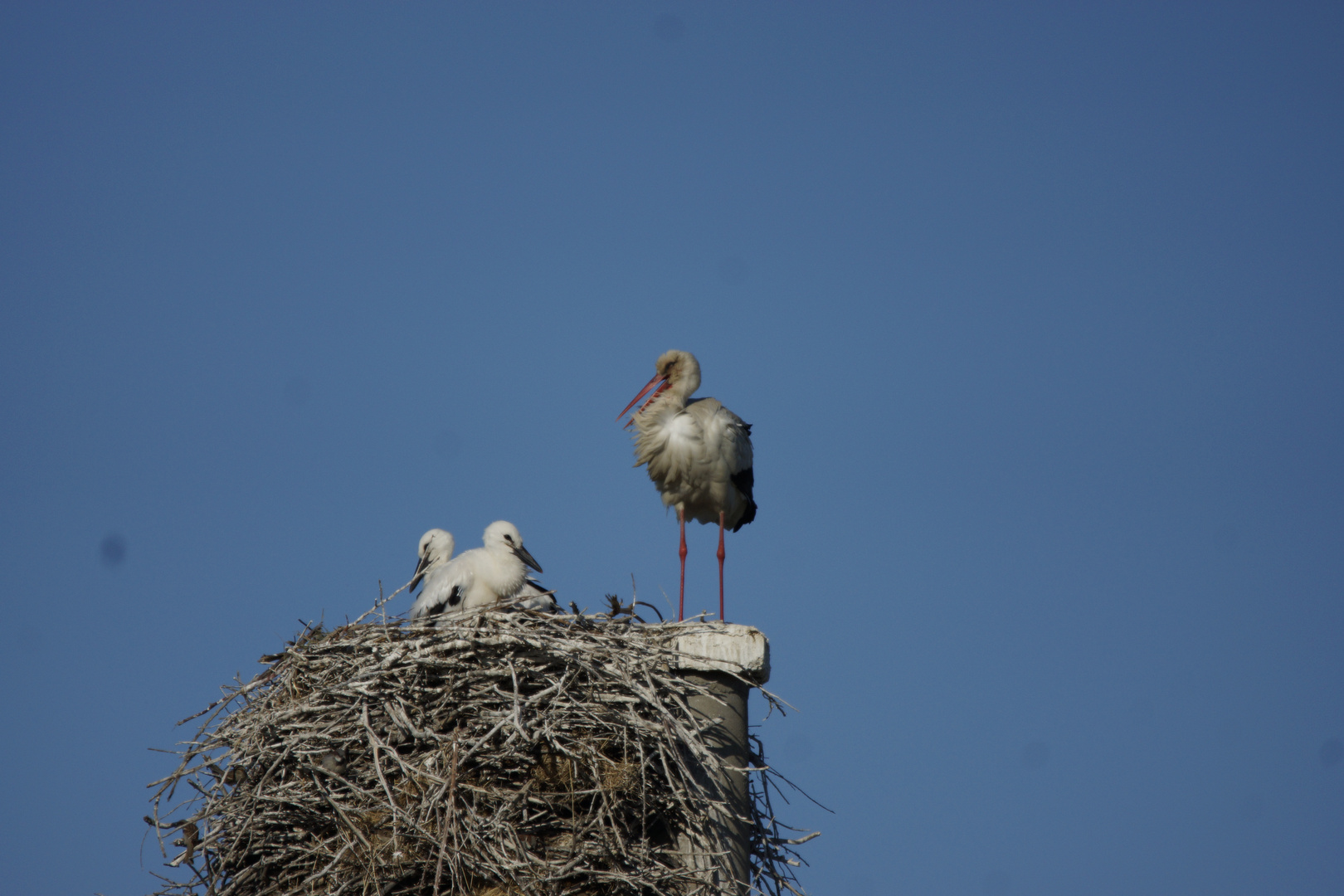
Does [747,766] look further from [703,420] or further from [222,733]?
[703,420]

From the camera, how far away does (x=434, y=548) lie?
9.35 m

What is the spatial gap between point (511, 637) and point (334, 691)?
35.4 inches

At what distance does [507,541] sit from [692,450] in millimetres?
1534

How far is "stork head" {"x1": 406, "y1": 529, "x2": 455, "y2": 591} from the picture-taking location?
9.26 m

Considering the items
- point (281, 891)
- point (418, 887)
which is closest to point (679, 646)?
point (418, 887)

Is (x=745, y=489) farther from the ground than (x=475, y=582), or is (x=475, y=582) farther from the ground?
(x=745, y=489)

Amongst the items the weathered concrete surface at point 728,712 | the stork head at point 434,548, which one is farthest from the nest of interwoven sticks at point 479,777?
the stork head at point 434,548

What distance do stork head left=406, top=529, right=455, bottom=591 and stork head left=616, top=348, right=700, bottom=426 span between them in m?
1.56

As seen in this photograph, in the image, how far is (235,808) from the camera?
629 centimetres

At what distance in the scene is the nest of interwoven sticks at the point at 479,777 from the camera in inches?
231

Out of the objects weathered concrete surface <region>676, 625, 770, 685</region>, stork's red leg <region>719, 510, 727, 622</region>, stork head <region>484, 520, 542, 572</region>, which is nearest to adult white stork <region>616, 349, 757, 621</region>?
stork's red leg <region>719, 510, 727, 622</region>

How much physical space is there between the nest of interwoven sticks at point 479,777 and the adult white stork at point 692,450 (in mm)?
2921

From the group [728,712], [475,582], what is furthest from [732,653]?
[475,582]

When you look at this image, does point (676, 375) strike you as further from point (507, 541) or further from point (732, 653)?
point (732, 653)
